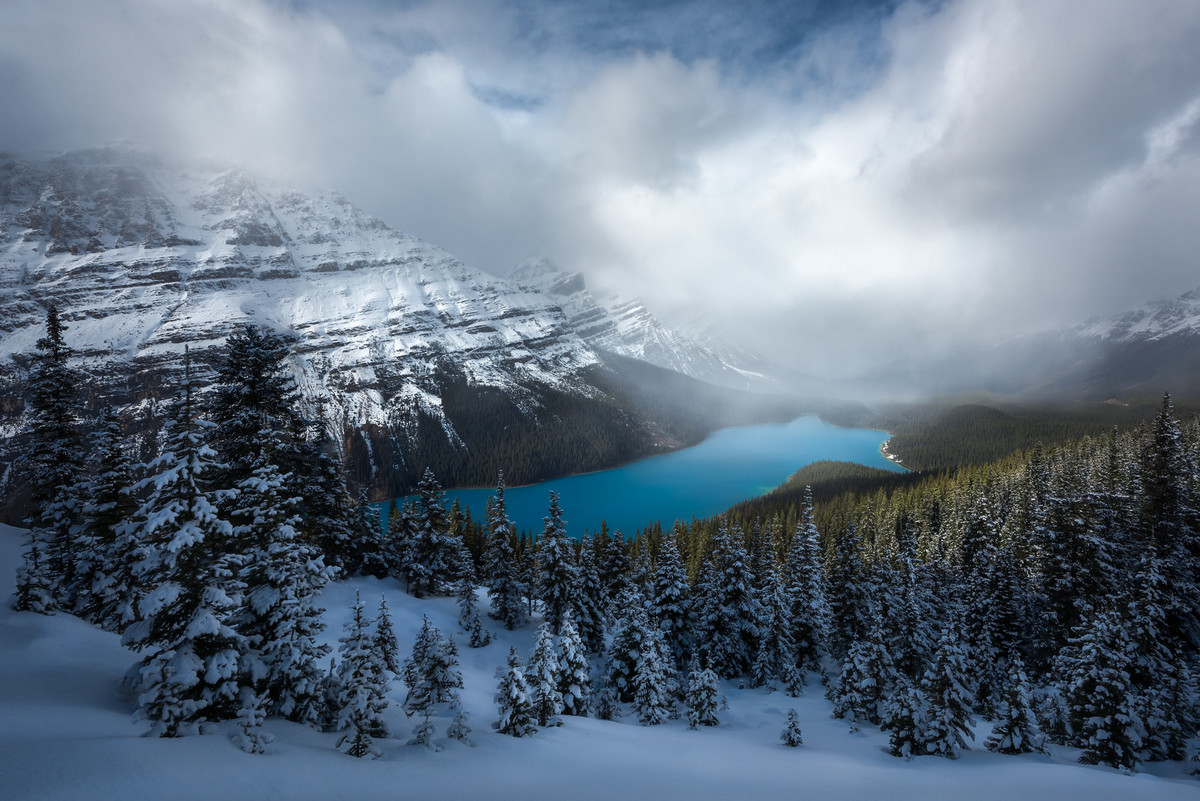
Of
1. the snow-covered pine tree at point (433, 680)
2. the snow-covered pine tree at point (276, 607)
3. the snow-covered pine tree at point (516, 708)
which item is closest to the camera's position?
the snow-covered pine tree at point (276, 607)

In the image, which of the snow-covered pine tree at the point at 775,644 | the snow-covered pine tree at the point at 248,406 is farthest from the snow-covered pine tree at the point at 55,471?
the snow-covered pine tree at the point at 775,644

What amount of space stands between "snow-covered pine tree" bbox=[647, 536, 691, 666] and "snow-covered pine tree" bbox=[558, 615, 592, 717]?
10031 millimetres

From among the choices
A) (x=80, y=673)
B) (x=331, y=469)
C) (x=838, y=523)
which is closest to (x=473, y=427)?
(x=838, y=523)

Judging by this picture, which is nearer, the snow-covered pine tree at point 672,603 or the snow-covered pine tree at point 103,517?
the snow-covered pine tree at point 103,517

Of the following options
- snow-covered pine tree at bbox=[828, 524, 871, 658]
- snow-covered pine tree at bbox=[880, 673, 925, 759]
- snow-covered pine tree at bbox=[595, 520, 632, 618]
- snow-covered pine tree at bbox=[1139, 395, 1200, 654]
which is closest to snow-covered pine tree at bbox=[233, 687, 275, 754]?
snow-covered pine tree at bbox=[880, 673, 925, 759]

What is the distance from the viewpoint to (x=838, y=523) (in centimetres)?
8006

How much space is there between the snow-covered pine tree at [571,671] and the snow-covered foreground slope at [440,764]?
80.1 inches

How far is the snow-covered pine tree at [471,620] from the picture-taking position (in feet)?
127

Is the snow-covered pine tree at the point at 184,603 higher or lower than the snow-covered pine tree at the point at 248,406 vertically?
lower

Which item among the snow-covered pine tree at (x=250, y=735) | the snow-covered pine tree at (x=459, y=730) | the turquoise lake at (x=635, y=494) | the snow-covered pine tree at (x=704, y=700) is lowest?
the turquoise lake at (x=635, y=494)

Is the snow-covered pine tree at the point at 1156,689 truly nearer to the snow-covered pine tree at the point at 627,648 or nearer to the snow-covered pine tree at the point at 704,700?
the snow-covered pine tree at the point at 704,700

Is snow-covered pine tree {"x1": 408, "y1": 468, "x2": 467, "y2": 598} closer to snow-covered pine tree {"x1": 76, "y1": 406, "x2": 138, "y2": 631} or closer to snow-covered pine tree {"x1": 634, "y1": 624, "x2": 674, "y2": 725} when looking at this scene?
snow-covered pine tree {"x1": 76, "y1": 406, "x2": 138, "y2": 631}

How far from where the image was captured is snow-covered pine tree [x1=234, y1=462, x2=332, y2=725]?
45.9 ft

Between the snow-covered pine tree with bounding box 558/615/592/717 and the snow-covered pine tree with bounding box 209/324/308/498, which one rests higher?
the snow-covered pine tree with bounding box 209/324/308/498
